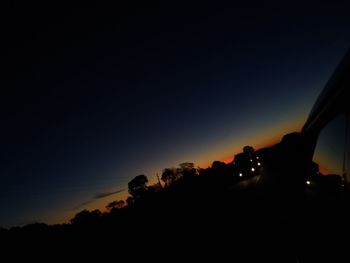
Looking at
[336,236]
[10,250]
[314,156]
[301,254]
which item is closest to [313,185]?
[314,156]

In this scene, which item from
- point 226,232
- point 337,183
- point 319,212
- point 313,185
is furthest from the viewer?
point 226,232

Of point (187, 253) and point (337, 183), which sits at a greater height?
point (337, 183)

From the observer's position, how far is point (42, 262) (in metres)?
28.1

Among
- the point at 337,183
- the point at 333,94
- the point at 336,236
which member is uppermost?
the point at 333,94

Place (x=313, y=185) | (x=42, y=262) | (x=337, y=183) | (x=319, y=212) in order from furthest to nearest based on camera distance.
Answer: (x=42, y=262) → (x=313, y=185) → (x=319, y=212) → (x=337, y=183)

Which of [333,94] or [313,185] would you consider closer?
[333,94]

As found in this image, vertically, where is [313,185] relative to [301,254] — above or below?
above

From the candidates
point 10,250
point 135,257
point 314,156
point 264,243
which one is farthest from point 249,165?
point 314,156

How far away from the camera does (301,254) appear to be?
2.78 m

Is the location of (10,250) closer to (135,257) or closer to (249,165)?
(135,257)

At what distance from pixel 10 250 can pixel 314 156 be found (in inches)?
1637

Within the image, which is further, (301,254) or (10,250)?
(10,250)

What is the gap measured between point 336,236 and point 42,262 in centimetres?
3124

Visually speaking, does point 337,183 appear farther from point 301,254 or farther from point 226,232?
point 226,232
